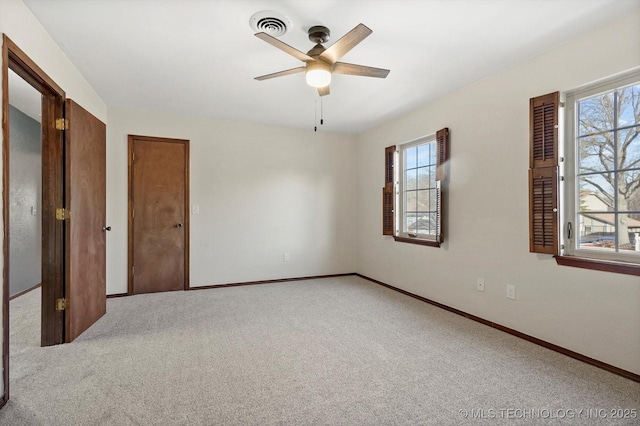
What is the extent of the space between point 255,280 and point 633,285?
3.95 meters

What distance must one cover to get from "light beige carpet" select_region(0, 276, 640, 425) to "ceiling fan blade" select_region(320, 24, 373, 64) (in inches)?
83.2

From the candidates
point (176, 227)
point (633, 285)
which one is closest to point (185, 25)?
point (176, 227)

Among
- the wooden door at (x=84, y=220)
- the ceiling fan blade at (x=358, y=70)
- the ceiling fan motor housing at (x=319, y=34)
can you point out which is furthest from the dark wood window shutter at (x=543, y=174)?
the wooden door at (x=84, y=220)

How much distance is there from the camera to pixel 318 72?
88.4 inches

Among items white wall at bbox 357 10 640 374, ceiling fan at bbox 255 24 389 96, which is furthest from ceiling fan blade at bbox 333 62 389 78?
white wall at bbox 357 10 640 374

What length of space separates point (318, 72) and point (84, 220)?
2427 mm

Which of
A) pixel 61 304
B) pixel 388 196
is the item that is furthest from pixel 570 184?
pixel 61 304

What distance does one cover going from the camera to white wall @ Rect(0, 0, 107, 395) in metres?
1.81

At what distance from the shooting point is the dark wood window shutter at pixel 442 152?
11.1 ft

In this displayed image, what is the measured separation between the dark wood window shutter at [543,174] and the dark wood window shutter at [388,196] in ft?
6.14

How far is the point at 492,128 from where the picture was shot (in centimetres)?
293

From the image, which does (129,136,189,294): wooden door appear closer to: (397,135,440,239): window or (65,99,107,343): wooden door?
(65,99,107,343): wooden door

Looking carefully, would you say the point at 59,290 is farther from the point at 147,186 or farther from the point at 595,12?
the point at 595,12

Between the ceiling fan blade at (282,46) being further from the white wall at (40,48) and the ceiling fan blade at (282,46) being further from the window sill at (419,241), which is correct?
the window sill at (419,241)
